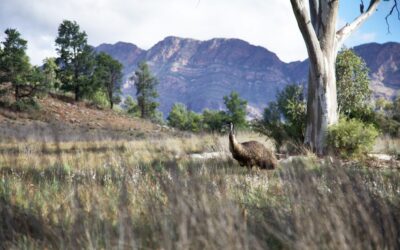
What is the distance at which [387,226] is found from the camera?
2248mm

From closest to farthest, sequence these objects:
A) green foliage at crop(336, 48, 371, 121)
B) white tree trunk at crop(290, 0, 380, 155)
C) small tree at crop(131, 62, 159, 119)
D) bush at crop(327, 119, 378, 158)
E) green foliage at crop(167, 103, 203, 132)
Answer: bush at crop(327, 119, 378, 158)
white tree trunk at crop(290, 0, 380, 155)
green foliage at crop(336, 48, 371, 121)
small tree at crop(131, 62, 159, 119)
green foliage at crop(167, 103, 203, 132)

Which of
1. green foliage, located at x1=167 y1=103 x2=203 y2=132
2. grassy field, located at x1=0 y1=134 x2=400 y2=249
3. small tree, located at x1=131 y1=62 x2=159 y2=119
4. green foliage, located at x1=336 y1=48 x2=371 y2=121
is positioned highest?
small tree, located at x1=131 y1=62 x2=159 y2=119

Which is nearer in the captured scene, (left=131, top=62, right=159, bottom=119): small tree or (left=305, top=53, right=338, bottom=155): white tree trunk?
(left=305, top=53, right=338, bottom=155): white tree trunk

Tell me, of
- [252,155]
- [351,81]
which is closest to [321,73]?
[252,155]

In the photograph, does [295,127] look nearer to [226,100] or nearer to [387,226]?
[387,226]

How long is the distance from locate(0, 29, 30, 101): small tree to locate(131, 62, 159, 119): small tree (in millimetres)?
32742

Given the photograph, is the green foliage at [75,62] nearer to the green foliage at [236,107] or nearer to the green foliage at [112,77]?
the green foliage at [112,77]

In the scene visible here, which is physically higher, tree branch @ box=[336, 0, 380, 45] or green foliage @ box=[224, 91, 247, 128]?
green foliage @ box=[224, 91, 247, 128]

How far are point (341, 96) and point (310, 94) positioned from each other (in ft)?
19.6

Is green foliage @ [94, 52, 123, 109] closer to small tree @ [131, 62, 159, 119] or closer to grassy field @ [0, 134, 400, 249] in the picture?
small tree @ [131, 62, 159, 119]

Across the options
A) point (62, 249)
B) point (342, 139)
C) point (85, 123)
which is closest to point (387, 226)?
point (62, 249)

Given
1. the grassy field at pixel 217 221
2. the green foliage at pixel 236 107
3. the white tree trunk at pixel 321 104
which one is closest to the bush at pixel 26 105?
the white tree trunk at pixel 321 104

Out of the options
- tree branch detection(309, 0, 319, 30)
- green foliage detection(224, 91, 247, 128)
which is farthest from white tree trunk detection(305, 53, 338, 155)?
green foliage detection(224, 91, 247, 128)

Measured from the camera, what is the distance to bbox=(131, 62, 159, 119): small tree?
65.1 meters
